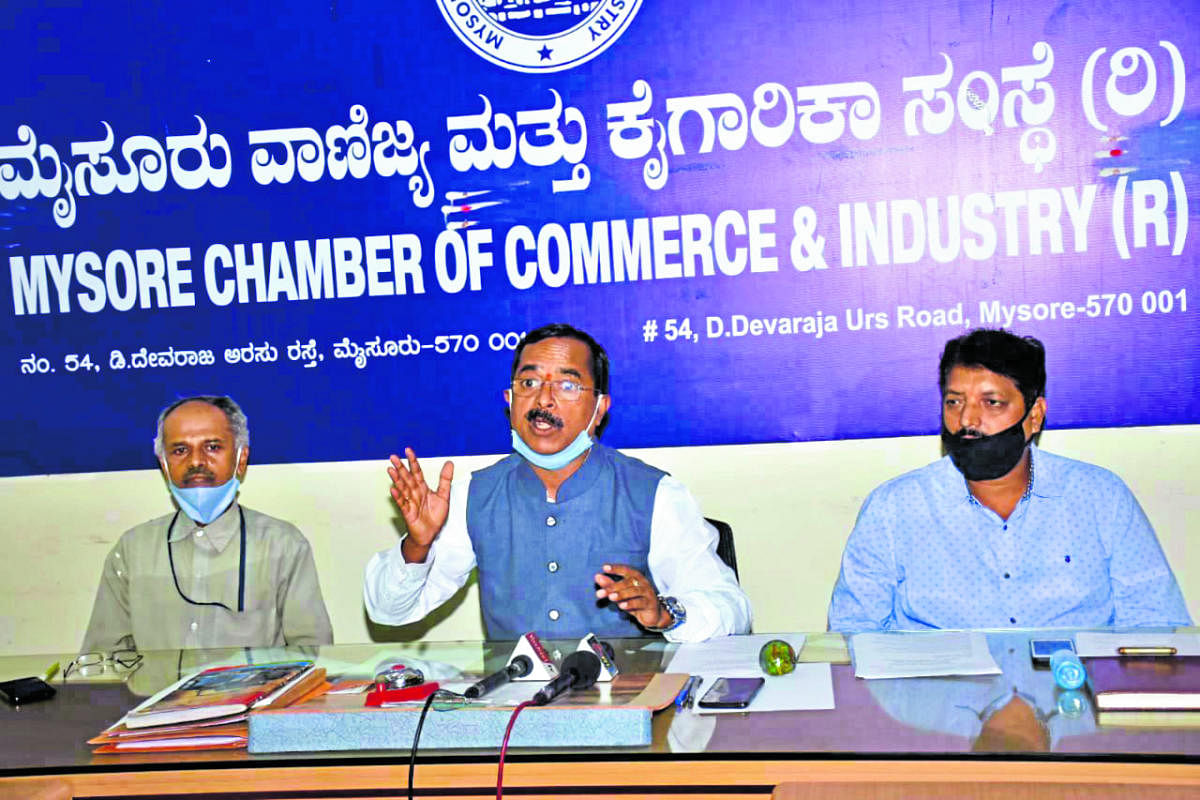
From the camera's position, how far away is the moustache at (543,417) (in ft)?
11.2

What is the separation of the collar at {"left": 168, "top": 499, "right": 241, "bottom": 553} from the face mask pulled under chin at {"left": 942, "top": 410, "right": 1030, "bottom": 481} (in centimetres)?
219

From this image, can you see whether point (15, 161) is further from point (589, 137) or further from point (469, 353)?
point (589, 137)

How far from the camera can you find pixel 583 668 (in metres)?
2.30

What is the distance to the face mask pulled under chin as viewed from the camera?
10.7ft

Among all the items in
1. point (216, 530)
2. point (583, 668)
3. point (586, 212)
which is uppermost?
point (586, 212)

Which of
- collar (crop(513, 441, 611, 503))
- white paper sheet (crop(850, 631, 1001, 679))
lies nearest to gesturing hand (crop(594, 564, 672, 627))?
white paper sheet (crop(850, 631, 1001, 679))

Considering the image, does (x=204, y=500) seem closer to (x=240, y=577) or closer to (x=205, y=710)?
(x=240, y=577)

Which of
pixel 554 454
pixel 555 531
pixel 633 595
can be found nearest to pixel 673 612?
pixel 633 595

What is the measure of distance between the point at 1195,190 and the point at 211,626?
11.0ft

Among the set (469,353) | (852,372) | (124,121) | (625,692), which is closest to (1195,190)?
(852,372)

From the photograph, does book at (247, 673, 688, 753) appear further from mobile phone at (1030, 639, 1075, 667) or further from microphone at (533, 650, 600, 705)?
mobile phone at (1030, 639, 1075, 667)

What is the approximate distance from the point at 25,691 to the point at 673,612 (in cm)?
139

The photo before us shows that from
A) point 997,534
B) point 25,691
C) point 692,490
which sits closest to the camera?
point 25,691

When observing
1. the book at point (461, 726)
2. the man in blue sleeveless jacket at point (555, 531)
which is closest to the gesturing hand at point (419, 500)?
the man in blue sleeveless jacket at point (555, 531)
